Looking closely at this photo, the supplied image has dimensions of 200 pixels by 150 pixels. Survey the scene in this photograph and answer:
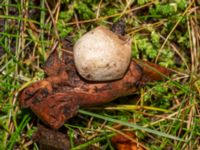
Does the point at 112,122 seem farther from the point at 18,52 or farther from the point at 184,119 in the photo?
the point at 18,52

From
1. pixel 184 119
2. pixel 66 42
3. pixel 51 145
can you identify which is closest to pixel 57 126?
pixel 51 145

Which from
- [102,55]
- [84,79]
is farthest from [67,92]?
[102,55]

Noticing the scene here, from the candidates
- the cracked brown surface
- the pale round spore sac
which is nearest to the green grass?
the cracked brown surface

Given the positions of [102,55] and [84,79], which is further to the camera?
[84,79]

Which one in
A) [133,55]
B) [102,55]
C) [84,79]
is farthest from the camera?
[133,55]

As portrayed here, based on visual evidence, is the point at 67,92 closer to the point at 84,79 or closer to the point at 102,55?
the point at 84,79

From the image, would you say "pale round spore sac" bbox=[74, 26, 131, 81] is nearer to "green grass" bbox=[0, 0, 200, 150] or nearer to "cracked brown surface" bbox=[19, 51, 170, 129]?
"cracked brown surface" bbox=[19, 51, 170, 129]

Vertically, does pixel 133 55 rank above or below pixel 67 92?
above

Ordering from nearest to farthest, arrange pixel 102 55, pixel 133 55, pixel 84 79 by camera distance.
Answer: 1. pixel 102 55
2. pixel 84 79
3. pixel 133 55
